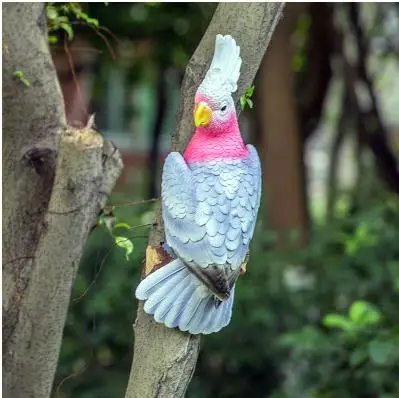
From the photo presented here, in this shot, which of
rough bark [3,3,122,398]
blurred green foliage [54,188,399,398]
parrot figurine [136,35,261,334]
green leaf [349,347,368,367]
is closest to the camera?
parrot figurine [136,35,261,334]

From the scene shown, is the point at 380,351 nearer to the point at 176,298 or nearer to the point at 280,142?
the point at 176,298

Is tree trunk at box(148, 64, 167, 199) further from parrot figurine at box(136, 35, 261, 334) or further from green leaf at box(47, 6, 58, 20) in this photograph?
parrot figurine at box(136, 35, 261, 334)

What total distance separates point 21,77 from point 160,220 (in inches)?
20.2

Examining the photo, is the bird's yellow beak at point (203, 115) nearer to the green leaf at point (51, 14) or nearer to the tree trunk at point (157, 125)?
the green leaf at point (51, 14)

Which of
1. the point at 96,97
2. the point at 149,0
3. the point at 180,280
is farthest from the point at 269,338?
the point at 96,97

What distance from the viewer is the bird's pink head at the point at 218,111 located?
146cm

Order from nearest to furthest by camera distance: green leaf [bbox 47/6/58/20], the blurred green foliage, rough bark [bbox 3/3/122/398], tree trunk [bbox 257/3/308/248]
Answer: rough bark [bbox 3/3/122/398] < green leaf [bbox 47/6/58/20] < the blurred green foliage < tree trunk [bbox 257/3/308/248]

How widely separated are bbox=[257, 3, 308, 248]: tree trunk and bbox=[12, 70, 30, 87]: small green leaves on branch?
2.53m

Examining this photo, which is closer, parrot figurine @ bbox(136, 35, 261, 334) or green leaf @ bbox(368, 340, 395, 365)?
parrot figurine @ bbox(136, 35, 261, 334)

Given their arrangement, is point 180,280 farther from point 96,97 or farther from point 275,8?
point 96,97

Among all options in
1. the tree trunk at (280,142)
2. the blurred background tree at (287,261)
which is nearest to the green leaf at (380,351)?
the blurred background tree at (287,261)

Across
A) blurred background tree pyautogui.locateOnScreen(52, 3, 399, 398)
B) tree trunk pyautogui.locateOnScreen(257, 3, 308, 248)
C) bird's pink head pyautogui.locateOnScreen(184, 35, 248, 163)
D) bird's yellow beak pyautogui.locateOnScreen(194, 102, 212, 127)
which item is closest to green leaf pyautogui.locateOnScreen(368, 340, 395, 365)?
blurred background tree pyautogui.locateOnScreen(52, 3, 399, 398)

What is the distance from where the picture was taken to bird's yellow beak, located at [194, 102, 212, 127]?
1.45m

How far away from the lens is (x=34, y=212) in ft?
5.91
